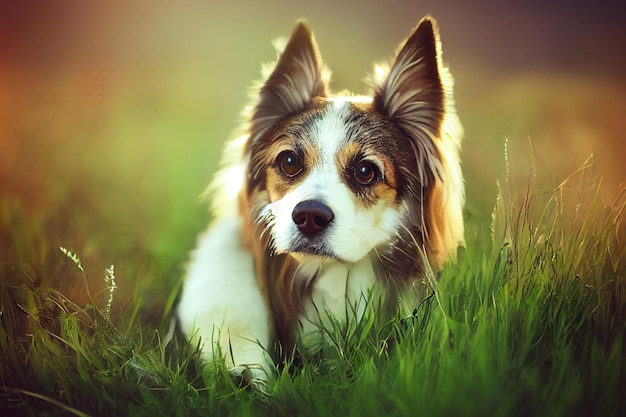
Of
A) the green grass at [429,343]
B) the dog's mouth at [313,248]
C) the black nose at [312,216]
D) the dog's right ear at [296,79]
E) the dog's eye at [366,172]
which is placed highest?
the dog's right ear at [296,79]

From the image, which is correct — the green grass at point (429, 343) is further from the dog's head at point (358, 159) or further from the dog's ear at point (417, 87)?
→ the dog's ear at point (417, 87)

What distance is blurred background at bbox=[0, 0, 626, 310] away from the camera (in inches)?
86.2

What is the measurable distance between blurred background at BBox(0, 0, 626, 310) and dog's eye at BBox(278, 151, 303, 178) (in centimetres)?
32

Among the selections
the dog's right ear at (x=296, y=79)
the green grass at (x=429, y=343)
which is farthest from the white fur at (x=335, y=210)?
the green grass at (x=429, y=343)

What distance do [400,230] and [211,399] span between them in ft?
2.54

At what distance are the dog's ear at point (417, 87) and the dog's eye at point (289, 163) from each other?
0.32 meters

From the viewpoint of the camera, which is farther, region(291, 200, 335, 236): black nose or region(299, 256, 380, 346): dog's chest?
region(299, 256, 380, 346): dog's chest

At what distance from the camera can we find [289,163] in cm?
200

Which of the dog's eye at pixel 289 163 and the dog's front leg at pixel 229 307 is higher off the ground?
the dog's eye at pixel 289 163

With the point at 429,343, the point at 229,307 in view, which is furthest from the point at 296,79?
the point at 429,343

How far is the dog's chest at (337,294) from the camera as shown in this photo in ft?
6.67

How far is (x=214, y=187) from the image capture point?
7.48 ft

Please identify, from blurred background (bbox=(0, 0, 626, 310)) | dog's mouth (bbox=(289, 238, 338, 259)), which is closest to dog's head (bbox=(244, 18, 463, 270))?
dog's mouth (bbox=(289, 238, 338, 259))

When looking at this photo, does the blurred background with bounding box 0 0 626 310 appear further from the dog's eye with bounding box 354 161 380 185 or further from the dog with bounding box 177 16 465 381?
the dog's eye with bounding box 354 161 380 185
